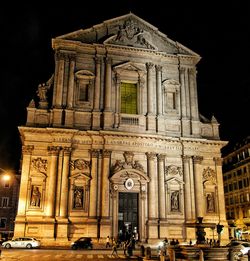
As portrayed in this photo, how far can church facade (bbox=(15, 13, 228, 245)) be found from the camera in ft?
84.0

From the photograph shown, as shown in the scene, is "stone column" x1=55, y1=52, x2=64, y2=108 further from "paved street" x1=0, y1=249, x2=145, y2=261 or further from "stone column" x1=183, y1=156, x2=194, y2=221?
"paved street" x1=0, y1=249, x2=145, y2=261

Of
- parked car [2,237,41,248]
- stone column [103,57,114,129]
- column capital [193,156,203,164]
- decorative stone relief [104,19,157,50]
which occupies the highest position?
decorative stone relief [104,19,157,50]

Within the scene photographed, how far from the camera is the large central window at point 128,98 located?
29469 millimetres

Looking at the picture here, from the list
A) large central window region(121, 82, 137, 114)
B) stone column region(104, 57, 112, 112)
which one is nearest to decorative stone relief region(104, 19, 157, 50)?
stone column region(104, 57, 112, 112)

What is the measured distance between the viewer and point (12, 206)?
50.6m

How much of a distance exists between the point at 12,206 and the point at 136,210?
29841 millimetres

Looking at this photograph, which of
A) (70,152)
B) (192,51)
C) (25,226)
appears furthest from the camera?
(192,51)

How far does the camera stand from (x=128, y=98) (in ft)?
97.6

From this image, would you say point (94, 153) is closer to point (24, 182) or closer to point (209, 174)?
point (24, 182)

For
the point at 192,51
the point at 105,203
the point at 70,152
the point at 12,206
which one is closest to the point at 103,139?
the point at 70,152

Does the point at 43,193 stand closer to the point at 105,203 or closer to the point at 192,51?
the point at 105,203

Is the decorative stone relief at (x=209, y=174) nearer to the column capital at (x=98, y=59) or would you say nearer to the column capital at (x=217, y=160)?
the column capital at (x=217, y=160)

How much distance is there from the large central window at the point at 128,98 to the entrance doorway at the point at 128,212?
714 cm

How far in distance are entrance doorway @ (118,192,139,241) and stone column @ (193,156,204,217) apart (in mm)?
4885
